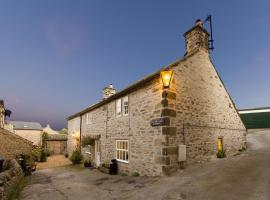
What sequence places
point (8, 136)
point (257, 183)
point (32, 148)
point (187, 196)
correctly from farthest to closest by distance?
1. point (32, 148)
2. point (8, 136)
3. point (257, 183)
4. point (187, 196)

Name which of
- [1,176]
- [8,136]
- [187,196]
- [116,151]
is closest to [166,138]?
[187,196]

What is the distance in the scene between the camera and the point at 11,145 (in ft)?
62.5

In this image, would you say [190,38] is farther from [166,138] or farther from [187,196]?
[187,196]

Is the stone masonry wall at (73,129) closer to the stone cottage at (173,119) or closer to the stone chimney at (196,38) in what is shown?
the stone cottage at (173,119)

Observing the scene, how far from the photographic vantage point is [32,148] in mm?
21688

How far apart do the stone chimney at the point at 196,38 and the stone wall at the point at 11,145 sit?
59.4 ft

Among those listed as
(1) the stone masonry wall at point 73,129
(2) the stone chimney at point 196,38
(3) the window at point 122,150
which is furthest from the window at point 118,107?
(1) the stone masonry wall at point 73,129

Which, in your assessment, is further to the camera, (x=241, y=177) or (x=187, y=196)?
(x=241, y=177)

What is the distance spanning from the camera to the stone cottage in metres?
9.62

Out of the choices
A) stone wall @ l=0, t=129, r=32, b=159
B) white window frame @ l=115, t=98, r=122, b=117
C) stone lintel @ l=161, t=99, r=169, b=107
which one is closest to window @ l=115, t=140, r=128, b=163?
white window frame @ l=115, t=98, r=122, b=117

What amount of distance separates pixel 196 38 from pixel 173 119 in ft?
19.0

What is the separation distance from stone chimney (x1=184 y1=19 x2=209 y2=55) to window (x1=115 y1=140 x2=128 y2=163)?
7167mm

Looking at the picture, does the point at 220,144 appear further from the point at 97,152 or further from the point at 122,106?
the point at 97,152

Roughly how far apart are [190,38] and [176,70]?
11.8 feet
